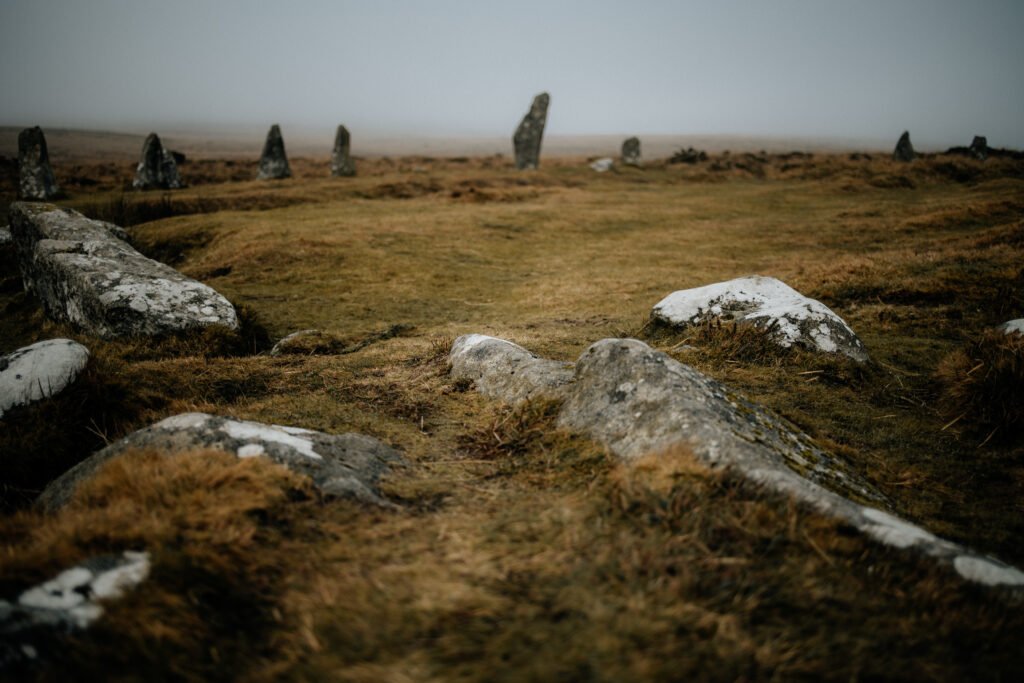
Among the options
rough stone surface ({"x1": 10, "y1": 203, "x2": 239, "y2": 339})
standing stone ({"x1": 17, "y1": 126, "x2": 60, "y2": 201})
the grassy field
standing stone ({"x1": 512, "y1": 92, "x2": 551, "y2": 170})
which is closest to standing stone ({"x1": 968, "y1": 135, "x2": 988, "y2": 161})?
standing stone ({"x1": 512, "y1": 92, "x2": 551, "y2": 170})

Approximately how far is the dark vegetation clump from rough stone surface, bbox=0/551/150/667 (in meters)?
6.36

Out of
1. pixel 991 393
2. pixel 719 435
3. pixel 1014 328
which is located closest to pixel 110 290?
pixel 719 435

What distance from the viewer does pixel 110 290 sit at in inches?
296

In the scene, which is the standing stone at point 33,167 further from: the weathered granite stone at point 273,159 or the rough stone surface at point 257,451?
the rough stone surface at point 257,451

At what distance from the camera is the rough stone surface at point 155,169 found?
2839 cm

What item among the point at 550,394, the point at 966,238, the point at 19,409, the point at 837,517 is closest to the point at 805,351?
the point at 550,394

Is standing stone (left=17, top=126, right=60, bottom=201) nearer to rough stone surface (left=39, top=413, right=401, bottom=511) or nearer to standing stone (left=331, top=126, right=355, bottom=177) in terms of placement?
standing stone (left=331, top=126, right=355, bottom=177)

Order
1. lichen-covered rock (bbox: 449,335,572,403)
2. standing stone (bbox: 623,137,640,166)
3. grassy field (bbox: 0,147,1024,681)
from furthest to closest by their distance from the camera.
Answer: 1. standing stone (bbox: 623,137,640,166)
2. lichen-covered rock (bbox: 449,335,572,403)
3. grassy field (bbox: 0,147,1024,681)

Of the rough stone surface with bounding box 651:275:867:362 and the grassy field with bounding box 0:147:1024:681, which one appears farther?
the rough stone surface with bounding box 651:275:867:362

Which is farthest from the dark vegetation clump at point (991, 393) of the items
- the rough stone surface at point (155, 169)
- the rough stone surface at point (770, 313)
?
the rough stone surface at point (155, 169)

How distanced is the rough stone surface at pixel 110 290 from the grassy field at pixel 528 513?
0.49m

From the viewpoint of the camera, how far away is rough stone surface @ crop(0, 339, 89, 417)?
436 centimetres

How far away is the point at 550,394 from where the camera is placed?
4680mm

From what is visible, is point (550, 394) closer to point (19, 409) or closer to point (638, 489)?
point (638, 489)
